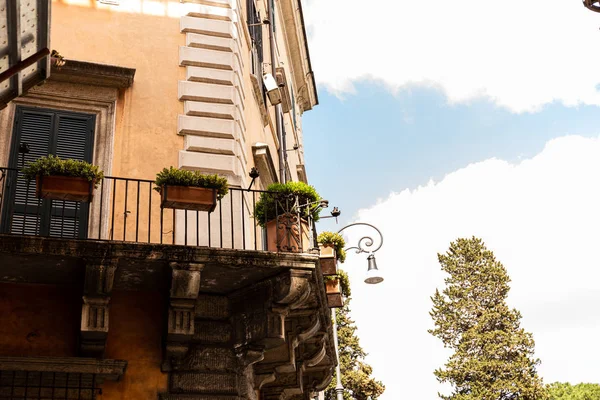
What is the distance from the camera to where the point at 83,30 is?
34.8 ft

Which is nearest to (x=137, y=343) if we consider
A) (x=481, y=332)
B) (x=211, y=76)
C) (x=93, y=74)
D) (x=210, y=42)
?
(x=93, y=74)

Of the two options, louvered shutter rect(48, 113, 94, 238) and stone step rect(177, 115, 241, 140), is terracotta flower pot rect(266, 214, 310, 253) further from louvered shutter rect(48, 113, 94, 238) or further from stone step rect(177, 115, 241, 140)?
louvered shutter rect(48, 113, 94, 238)

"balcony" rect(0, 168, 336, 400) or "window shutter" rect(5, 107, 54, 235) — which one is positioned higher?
"window shutter" rect(5, 107, 54, 235)

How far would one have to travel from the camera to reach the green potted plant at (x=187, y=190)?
27.5ft

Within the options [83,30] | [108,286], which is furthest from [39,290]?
[83,30]

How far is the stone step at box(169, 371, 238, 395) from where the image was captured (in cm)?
830

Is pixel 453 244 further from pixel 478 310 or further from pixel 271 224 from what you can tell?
pixel 271 224

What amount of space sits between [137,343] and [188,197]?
1802 mm

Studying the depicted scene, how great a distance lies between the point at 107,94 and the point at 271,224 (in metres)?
2.97

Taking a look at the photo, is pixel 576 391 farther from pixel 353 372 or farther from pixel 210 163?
pixel 210 163

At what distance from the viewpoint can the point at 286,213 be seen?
375 inches

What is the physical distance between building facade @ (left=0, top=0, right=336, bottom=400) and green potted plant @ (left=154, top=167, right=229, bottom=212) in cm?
40

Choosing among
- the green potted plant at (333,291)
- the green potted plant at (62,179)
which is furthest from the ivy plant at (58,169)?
the green potted plant at (333,291)

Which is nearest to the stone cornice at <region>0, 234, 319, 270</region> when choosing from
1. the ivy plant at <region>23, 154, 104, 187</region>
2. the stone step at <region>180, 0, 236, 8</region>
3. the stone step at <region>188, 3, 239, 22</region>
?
the ivy plant at <region>23, 154, 104, 187</region>
